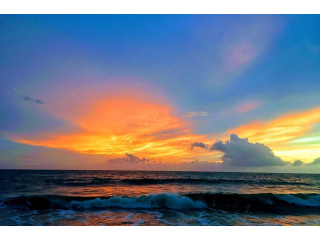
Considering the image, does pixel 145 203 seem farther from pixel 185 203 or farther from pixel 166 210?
pixel 185 203

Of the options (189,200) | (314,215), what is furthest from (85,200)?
(314,215)

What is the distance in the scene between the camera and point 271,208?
11.2 m

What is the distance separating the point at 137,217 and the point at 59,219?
334 cm

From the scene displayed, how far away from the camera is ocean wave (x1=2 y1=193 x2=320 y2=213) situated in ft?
36.3

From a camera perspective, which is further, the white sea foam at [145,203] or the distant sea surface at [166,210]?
the white sea foam at [145,203]

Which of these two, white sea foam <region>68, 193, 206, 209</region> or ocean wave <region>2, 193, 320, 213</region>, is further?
white sea foam <region>68, 193, 206, 209</region>

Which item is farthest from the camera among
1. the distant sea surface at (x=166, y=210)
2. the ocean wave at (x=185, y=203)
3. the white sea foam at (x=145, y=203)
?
the white sea foam at (x=145, y=203)

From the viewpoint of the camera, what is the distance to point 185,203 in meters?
11.6

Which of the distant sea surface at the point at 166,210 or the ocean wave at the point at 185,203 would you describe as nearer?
the distant sea surface at the point at 166,210

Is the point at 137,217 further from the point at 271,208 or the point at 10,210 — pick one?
the point at 271,208

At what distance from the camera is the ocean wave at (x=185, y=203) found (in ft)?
36.3

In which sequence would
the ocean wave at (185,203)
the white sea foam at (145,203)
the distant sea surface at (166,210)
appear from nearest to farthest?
1. the distant sea surface at (166,210)
2. the ocean wave at (185,203)
3. the white sea foam at (145,203)
